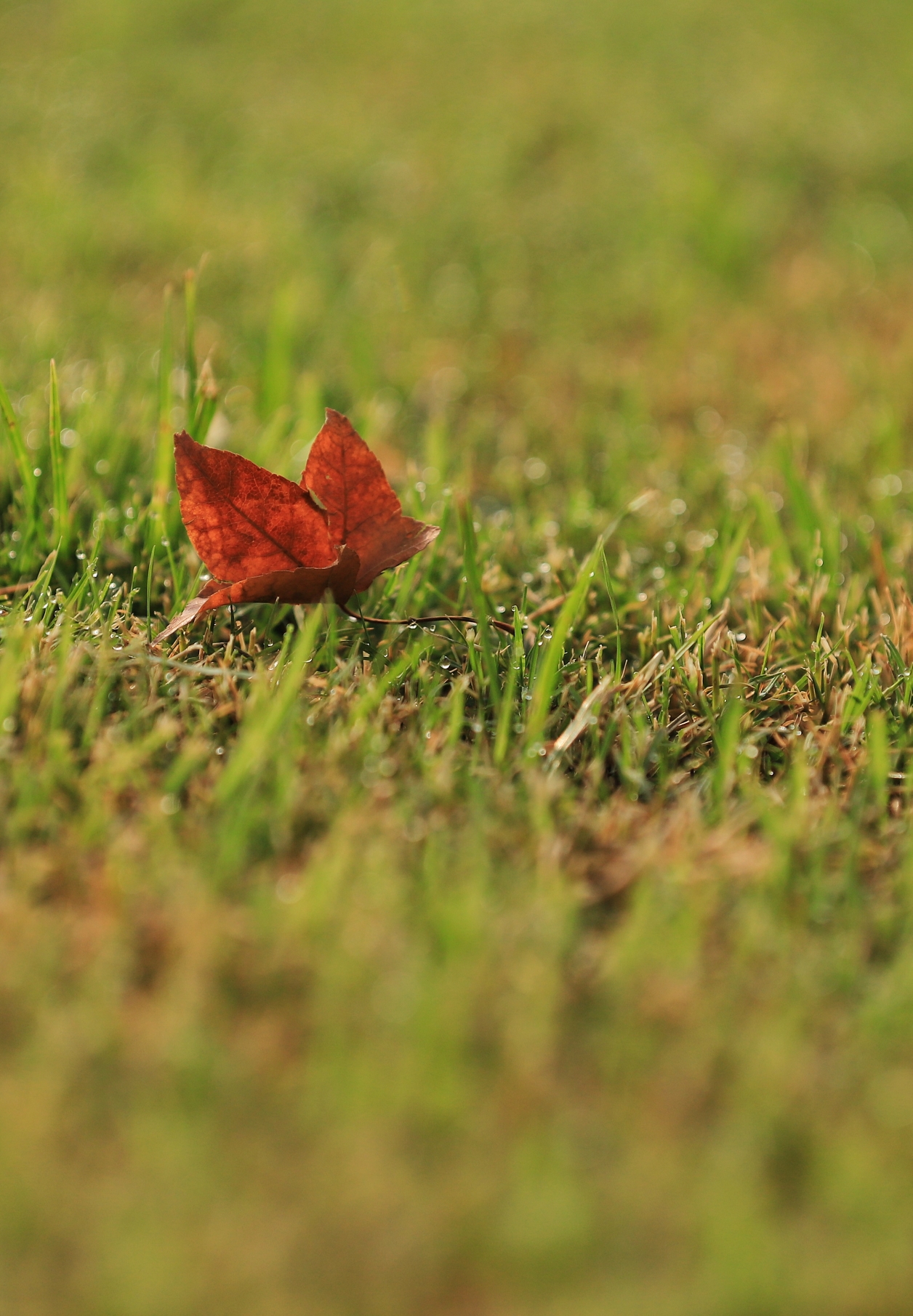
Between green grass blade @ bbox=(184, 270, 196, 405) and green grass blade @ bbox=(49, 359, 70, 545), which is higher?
green grass blade @ bbox=(184, 270, 196, 405)

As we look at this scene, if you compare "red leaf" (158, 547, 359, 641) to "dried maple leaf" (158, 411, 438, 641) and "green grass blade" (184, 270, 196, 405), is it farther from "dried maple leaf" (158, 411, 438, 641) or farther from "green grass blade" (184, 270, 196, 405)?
"green grass blade" (184, 270, 196, 405)

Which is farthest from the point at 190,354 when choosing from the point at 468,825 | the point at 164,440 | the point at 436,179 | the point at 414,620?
the point at 436,179

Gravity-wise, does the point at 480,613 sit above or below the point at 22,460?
below

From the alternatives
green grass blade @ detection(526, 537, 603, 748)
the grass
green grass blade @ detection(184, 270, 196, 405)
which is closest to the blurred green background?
the grass

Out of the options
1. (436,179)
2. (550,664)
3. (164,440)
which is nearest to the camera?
(550,664)

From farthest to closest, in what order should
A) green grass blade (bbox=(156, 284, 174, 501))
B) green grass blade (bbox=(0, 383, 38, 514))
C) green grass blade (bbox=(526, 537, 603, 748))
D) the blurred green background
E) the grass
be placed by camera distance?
the blurred green background, green grass blade (bbox=(156, 284, 174, 501)), green grass blade (bbox=(0, 383, 38, 514)), green grass blade (bbox=(526, 537, 603, 748)), the grass

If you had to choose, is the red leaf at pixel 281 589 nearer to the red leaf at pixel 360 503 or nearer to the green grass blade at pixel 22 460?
the red leaf at pixel 360 503

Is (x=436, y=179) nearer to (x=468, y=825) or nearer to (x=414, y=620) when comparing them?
(x=414, y=620)

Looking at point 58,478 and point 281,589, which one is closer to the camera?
point 281,589
